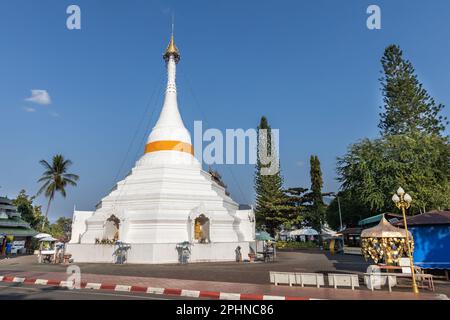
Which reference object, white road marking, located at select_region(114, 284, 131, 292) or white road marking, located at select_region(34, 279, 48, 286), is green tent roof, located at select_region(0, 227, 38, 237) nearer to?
white road marking, located at select_region(34, 279, 48, 286)

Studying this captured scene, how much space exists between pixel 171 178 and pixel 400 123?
27.4 metres

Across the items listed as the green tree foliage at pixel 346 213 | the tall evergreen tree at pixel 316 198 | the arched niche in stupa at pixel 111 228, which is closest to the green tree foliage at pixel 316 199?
the tall evergreen tree at pixel 316 198

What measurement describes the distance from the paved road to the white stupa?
842 centimetres

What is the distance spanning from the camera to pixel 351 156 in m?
27.5

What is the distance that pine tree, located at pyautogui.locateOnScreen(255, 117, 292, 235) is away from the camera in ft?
136

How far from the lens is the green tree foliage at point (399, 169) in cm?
2328

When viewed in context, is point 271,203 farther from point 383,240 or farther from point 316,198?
point 383,240

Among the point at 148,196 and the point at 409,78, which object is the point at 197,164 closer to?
the point at 148,196

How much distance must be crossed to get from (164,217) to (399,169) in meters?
18.5

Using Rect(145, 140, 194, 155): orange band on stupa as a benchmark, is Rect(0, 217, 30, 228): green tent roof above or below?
below

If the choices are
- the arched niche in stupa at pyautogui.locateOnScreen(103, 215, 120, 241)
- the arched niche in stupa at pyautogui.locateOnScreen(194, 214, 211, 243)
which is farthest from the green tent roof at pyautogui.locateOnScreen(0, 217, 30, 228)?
the arched niche in stupa at pyautogui.locateOnScreen(194, 214, 211, 243)

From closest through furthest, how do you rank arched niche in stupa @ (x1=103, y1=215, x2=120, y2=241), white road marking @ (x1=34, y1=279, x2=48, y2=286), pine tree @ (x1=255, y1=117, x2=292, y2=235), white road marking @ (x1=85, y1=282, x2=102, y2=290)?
white road marking @ (x1=85, y1=282, x2=102, y2=290) → white road marking @ (x1=34, y1=279, x2=48, y2=286) → arched niche in stupa @ (x1=103, y1=215, x2=120, y2=241) → pine tree @ (x1=255, y1=117, x2=292, y2=235)
